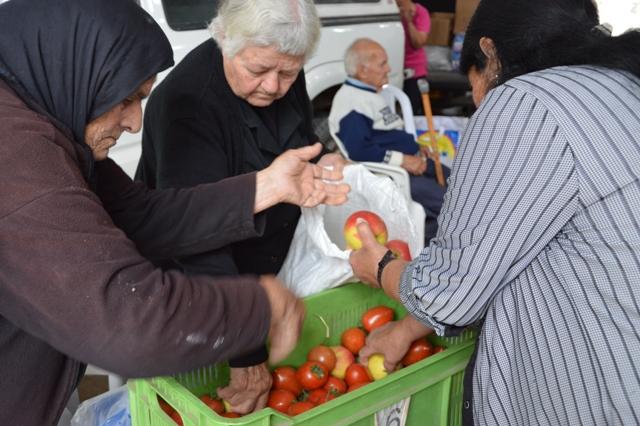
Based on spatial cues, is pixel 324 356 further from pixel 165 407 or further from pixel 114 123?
pixel 114 123

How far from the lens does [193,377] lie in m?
2.06

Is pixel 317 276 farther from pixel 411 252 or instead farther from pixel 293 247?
pixel 411 252

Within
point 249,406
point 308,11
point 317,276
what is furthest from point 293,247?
point 308,11

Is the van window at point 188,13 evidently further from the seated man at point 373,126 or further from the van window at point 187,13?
the seated man at point 373,126

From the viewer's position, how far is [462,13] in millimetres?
8477

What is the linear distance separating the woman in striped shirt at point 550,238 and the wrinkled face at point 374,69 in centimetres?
300

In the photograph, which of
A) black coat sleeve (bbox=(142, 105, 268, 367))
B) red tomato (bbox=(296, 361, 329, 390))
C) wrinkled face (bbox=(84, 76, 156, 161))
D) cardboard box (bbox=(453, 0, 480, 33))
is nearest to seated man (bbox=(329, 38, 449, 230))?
red tomato (bbox=(296, 361, 329, 390))

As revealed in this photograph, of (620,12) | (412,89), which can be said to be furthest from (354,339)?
(620,12)

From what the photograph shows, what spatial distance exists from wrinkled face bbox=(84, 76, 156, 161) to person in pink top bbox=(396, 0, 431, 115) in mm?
4874

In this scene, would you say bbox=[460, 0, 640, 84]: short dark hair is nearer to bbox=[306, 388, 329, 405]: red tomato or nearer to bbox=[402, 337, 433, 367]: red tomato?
bbox=[402, 337, 433, 367]: red tomato

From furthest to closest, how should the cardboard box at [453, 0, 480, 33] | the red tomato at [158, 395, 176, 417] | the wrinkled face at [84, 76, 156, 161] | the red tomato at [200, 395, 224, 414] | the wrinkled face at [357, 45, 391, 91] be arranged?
the cardboard box at [453, 0, 480, 33] → the wrinkled face at [357, 45, 391, 91] → the red tomato at [200, 395, 224, 414] → the red tomato at [158, 395, 176, 417] → the wrinkled face at [84, 76, 156, 161]

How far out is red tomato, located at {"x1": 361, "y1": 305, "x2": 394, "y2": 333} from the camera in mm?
2445

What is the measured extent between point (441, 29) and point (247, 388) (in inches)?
285

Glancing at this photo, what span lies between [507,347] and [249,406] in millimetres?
826
